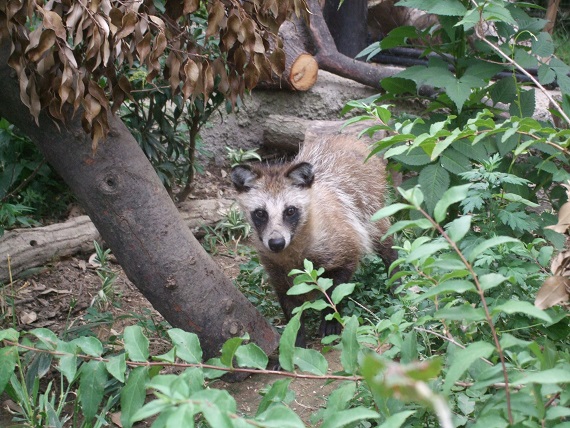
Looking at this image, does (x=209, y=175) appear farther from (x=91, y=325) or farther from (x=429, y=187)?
(x=429, y=187)

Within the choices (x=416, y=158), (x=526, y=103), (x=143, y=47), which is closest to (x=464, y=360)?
(x=143, y=47)

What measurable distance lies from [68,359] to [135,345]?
0.30m

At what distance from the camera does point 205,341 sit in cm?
424

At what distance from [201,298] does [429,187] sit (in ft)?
4.97

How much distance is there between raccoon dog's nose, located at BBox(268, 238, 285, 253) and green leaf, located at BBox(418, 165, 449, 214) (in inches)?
44.2

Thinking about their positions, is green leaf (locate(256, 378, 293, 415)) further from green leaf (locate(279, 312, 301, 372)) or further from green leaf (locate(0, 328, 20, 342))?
green leaf (locate(0, 328, 20, 342))

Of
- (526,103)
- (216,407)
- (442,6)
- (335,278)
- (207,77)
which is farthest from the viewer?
(335,278)

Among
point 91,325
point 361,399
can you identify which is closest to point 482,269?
point 361,399

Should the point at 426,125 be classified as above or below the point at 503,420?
above

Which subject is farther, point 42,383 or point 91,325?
point 91,325

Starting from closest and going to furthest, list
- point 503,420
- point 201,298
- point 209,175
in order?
point 503,420
point 201,298
point 209,175

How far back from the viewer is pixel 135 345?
2.76 meters

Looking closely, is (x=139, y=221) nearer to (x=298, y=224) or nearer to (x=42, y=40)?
(x=42, y=40)

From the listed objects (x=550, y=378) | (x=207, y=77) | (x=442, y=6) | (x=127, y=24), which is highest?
(x=442, y=6)
